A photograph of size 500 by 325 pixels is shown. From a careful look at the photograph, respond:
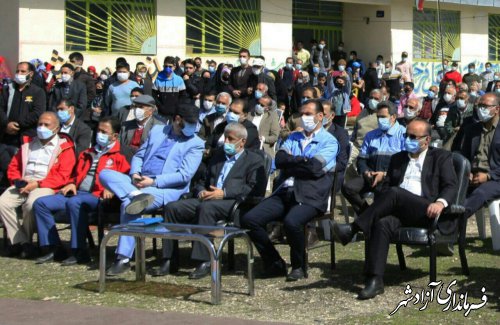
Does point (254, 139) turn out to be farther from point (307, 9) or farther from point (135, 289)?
point (307, 9)

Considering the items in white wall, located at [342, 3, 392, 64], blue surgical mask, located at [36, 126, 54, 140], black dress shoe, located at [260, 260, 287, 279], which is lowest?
black dress shoe, located at [260, 260, 287, 279]

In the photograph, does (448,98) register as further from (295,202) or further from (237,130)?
(295,202)

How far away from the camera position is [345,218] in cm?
1317

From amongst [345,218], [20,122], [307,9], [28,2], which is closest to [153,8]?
[28,2]

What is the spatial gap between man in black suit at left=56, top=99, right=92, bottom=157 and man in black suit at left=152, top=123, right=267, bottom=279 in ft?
8.79

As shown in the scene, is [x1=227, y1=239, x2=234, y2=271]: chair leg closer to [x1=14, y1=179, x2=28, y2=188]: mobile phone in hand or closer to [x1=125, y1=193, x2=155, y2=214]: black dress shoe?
[x1=125, y1=193, x2=155, y2=214]: black dress shoe

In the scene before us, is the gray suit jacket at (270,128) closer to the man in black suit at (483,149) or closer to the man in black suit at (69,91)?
the man in black suit at (69,91)

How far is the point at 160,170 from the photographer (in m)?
11.0

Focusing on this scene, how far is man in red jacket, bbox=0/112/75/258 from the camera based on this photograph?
11539mm

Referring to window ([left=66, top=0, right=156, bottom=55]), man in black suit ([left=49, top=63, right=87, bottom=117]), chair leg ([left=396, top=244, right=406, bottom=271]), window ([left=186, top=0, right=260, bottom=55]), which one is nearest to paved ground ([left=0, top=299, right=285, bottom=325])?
chair leg ([left=396, top=244, right=406, bottom=271])

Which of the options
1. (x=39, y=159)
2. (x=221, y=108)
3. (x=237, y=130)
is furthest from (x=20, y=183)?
(x=221, y=108)

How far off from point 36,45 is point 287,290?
1834cm

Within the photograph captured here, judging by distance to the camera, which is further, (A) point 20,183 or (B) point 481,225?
(B) point 481,225

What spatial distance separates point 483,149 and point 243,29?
19.5 m
